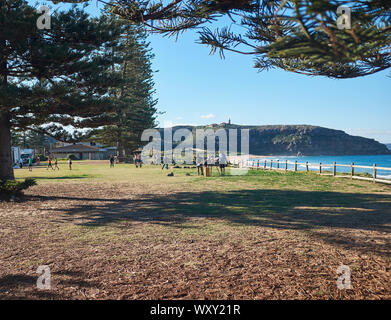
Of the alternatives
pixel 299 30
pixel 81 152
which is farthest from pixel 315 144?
pixel 299 30

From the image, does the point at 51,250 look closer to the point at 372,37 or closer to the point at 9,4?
the point at 372,37

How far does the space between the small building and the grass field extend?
6350 centimetres

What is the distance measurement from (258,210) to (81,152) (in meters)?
68.6

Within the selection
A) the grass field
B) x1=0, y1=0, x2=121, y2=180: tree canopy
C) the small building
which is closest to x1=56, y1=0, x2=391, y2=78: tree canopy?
the grass field

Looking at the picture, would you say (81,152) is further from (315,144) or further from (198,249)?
(315,144)

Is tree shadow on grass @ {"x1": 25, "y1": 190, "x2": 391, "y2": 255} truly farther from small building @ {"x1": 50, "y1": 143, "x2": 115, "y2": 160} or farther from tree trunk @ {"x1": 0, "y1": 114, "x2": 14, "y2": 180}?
small building @ {"x1": 50, "y1": 143, "x2": 115, "y2": 160}

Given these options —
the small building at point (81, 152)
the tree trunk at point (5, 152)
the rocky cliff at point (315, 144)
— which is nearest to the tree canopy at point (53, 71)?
the tree trunk at point (5, 152)

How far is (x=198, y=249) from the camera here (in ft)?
16.5

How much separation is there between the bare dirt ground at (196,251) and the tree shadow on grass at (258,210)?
0.03 m

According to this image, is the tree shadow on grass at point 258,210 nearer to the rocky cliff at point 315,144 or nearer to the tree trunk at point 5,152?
the tree trunk at point 5,152

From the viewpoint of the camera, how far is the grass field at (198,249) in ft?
11.7

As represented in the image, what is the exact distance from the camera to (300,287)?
355 cm

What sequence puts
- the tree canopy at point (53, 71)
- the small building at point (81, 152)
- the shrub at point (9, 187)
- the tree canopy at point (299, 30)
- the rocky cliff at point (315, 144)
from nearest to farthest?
1. the tree canopy at point (299, 30)
2. the tree canopy at point (53, 71)
3. the shrub at point (9, 187)
4. the small building at point (81, 152)
5. the rocky cliff at point (315, 144)
